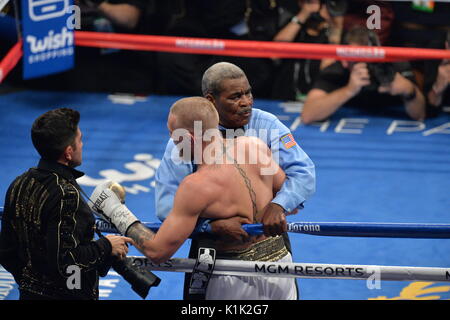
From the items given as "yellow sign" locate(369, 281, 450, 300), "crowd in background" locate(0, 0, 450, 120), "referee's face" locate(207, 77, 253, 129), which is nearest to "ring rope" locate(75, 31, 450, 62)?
"crowd in background" locate(0, 0, 450, 120)

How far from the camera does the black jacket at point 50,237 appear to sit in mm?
2762

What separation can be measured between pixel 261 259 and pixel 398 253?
188cm

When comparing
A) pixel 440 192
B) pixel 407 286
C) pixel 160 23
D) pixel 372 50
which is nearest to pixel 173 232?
pixel 407 286

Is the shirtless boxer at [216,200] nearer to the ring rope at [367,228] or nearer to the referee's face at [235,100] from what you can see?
the ring rope at [367,228]

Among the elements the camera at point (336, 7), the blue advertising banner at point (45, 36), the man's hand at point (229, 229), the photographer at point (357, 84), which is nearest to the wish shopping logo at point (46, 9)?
the blue advertising banner at point (45, 36)

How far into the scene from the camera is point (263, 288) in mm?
3131

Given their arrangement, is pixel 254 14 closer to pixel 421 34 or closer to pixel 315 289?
pixel 421 34

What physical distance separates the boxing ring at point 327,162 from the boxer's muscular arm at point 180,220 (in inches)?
44.3

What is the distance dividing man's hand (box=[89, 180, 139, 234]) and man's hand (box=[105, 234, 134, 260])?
3 cm

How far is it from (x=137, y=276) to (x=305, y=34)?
4.50 meters

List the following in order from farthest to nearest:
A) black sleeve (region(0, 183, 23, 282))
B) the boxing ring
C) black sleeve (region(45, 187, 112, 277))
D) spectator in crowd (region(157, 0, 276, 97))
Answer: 1. spectator in crowd (region(157, 0, 276, 97))
2. the boxing ring
3. black sleeve (region(0, 183, 23, 282))
4. black sleeve (region(45, 187, 112, 277))

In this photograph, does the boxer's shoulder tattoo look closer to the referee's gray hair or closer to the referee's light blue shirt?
the referee's light blue shirt

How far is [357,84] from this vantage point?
6.47 metres

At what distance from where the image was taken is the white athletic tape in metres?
2.94
